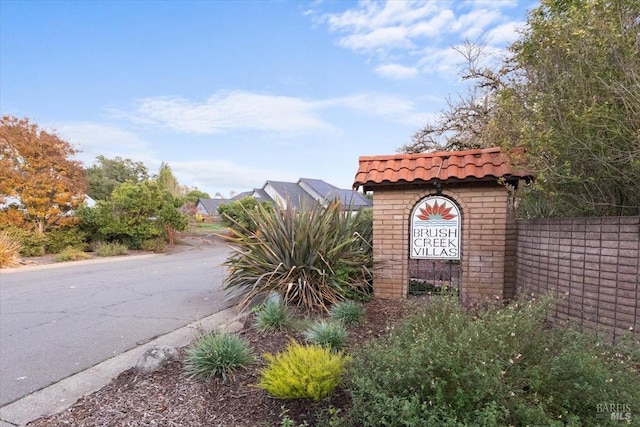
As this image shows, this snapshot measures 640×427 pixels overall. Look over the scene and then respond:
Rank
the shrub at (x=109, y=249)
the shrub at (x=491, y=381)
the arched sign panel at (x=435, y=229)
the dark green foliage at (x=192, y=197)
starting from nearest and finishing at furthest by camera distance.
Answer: the shrub at (x=491, y=381), the arched sign panel at (x=435, y=229), the shrub at (x=109, y=249), the dark green foliage at (x=192, y=197)

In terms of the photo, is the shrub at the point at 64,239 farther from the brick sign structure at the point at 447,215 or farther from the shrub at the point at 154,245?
the brick sign structure at the point at 447,215

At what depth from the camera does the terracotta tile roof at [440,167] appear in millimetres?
4770

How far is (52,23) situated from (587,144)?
441 inches

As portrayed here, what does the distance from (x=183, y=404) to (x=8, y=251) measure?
42.3 feet

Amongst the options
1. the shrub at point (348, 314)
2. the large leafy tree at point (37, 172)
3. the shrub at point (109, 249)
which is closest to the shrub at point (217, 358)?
the shrub at point (348, 314)

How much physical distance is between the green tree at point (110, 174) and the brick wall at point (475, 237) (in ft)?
110

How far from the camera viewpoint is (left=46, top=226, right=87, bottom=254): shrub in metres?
14.5

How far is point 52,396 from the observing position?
3027 millimetres

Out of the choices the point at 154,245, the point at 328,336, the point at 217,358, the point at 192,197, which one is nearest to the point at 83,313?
the point at 217,358

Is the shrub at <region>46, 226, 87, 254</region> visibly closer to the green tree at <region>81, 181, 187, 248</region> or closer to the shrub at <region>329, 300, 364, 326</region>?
the green tree at <region>81, 181, 187, 248</region>

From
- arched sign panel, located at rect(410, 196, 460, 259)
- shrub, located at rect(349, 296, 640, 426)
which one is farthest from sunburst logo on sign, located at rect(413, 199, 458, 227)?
shrub, located at rect(349, 296, 640, 426)

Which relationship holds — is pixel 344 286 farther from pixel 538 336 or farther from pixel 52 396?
pixel 52 396

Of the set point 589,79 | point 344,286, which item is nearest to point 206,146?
point 344,286

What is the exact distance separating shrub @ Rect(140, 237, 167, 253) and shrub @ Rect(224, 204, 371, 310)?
12.1 meters
